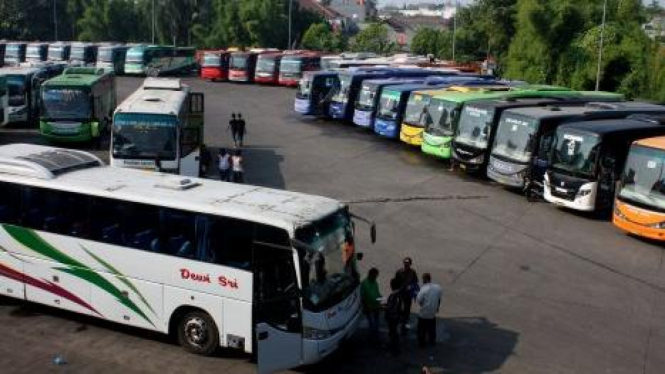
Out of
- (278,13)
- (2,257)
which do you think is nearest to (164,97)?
(2,257)

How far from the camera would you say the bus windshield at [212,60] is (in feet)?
184

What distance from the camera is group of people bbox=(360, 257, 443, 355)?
1187 centimetres

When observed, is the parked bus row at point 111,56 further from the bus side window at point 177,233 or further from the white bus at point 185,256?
the bus side window at point 177,233

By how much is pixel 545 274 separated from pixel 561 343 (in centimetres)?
365

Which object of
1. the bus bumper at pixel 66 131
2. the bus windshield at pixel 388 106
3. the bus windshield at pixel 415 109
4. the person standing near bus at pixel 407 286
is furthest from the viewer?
the bus windshield at pixel 388 106

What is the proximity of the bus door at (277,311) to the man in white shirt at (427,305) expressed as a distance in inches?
88.6

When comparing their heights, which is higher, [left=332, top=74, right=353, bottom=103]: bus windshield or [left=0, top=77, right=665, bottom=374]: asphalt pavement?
[left=332, top=74, right=353, bottom=103]: bus windshield

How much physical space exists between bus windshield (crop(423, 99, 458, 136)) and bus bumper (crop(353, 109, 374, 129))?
5135mm

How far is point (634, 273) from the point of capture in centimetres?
1644

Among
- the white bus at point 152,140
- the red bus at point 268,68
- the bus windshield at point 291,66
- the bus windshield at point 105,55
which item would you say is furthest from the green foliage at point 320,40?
the white bus at point 152,140

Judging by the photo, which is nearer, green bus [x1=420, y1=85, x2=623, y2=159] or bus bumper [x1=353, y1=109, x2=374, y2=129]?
green bus [x1=420, y1=85, x2=623, y2=159]

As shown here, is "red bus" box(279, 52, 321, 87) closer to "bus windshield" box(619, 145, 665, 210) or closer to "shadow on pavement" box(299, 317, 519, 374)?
"bus windshield" box(619, 145, 665, 210)

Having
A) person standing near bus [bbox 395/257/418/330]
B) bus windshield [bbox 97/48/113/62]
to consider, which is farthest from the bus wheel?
bus windshield [bbox 97/48/113/62]

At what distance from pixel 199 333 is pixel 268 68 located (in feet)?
142
